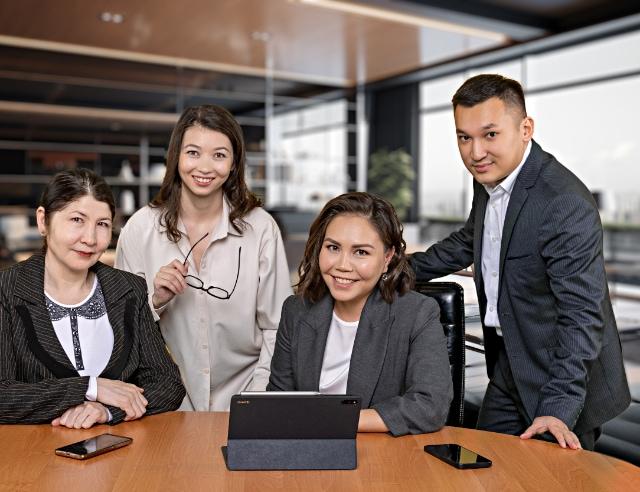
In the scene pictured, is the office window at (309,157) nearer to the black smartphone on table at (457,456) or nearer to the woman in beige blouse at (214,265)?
the woman in beige blouse at (214,265)

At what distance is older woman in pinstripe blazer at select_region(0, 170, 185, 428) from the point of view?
5.89 ft

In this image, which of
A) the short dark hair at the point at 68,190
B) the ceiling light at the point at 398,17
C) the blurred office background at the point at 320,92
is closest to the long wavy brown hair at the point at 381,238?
the short dark hair at the point at 68,190

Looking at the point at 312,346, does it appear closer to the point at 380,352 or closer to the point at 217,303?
the point at 380,352

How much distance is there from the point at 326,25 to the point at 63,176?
7.15 metres

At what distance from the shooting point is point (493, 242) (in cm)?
223

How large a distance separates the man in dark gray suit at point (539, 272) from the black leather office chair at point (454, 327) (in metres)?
0.11

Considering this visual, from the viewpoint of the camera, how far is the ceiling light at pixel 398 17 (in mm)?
7691

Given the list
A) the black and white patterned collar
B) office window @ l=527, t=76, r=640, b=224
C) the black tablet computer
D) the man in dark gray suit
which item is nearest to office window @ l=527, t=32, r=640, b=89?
office window @ l=527, t=76, r=640, b=224

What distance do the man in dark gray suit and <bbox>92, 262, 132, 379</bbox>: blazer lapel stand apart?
1111 mm

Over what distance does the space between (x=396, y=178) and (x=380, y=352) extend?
1043 cm

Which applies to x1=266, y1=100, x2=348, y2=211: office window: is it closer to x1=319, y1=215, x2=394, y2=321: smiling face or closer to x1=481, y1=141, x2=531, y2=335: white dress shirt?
x1=481, y1=141, x2=531, y2=335: white dress shirt

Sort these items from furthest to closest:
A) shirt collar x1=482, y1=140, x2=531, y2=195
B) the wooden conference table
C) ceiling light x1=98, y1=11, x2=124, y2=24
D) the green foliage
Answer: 1. the green foliage
2. ceiling light x1=98, y1=11, x2=124, y2=24
3. shirt collar x1=482, y1=140, x2=531, y2=195
4. the wooden conference table

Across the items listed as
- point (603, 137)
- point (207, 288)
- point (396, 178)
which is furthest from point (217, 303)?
point (396, 178)

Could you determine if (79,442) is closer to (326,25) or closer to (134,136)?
(326,25)
